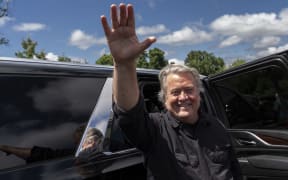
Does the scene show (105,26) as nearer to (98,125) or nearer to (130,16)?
(130,16)

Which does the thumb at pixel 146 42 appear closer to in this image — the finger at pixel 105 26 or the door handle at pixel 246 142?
the finger at pixel 105 26

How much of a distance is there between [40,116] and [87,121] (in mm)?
301

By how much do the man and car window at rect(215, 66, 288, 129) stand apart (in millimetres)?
996

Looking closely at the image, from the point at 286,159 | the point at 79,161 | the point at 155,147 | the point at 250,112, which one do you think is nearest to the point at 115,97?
the point at 155,147

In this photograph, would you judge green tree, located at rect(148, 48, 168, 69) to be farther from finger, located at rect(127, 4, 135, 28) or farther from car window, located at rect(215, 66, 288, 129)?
finger, located at rect(127, 4, 135, 28)

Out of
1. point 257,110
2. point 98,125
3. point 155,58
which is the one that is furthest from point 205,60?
point 98,125

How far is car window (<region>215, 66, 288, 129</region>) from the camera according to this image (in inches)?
118

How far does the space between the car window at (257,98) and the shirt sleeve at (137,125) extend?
135 cm

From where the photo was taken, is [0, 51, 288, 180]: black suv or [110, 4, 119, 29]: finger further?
[0, 51, 288, 180]: black suv

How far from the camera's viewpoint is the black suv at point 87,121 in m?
2.00

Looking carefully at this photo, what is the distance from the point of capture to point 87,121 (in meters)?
2.32

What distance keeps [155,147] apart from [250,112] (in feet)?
5.24

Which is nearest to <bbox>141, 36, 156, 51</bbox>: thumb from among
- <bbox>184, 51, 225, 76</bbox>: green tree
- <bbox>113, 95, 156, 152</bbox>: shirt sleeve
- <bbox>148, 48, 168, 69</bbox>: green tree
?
<bbox>113, 95, 156, 152</bbox>: shirt sleeve

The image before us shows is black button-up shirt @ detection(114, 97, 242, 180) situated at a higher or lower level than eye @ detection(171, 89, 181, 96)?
lower
